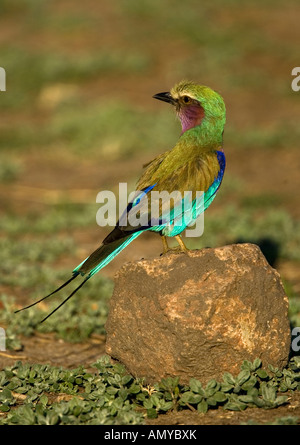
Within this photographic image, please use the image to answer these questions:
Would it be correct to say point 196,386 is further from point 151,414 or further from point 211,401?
point 151,414

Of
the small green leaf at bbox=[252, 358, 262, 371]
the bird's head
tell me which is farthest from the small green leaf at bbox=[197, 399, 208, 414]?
the bird's head

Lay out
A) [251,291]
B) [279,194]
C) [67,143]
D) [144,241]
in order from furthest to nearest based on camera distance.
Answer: [67,143] < [279,194] < [144,241] < [251,291]

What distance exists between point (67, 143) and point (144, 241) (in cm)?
602

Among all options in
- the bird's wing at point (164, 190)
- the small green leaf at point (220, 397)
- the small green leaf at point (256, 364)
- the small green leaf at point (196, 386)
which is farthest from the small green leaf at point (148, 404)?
the bird's wing at point (164, 190)

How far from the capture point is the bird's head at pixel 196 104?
493 cm

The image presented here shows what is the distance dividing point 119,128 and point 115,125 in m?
0.14

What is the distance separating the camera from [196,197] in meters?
4.66

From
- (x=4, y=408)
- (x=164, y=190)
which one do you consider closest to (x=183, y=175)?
(x=164, y=190)

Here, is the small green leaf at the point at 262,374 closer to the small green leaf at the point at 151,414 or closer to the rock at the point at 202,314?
the rock at the point at 202,314

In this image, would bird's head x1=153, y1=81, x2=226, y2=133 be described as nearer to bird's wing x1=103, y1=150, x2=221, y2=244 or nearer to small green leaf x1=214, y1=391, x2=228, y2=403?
bird's wing x1=103, y1=150, x2=221, y2=244

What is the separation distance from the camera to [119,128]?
46.9 feet

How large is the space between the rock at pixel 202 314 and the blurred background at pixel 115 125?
1349mm
